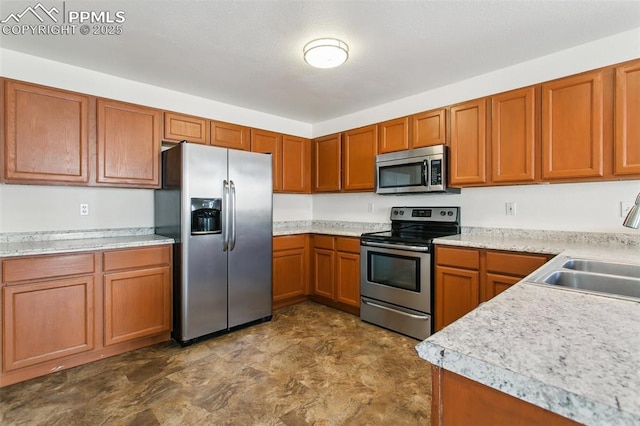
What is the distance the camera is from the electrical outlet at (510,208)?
276 cm

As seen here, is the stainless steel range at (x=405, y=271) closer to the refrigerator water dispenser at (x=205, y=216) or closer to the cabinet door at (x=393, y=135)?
the cabinet door at (x=393, y=135)

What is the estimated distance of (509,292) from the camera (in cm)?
108

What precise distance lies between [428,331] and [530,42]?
239 centimetres

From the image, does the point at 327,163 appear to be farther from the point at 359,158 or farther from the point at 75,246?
the point at 75,246

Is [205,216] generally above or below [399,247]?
above

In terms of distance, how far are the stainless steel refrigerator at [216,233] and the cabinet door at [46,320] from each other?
65 cm

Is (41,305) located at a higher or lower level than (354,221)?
lower

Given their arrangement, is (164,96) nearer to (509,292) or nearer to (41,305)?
(41,305)

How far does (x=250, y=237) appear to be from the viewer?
3.07 metres

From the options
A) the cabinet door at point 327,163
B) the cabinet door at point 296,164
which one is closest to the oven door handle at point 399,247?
the cabinet door at point 327,163

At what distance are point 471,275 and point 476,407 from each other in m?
2.09

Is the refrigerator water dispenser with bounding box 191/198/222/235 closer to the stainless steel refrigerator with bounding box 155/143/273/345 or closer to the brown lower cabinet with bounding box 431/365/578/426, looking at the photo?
the stainless steel refrigerator with bounding box 155/143/273/345

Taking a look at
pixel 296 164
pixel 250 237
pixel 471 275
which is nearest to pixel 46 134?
pixel 250 237

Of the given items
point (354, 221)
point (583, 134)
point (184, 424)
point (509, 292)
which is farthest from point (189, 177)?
point (583, 134)
